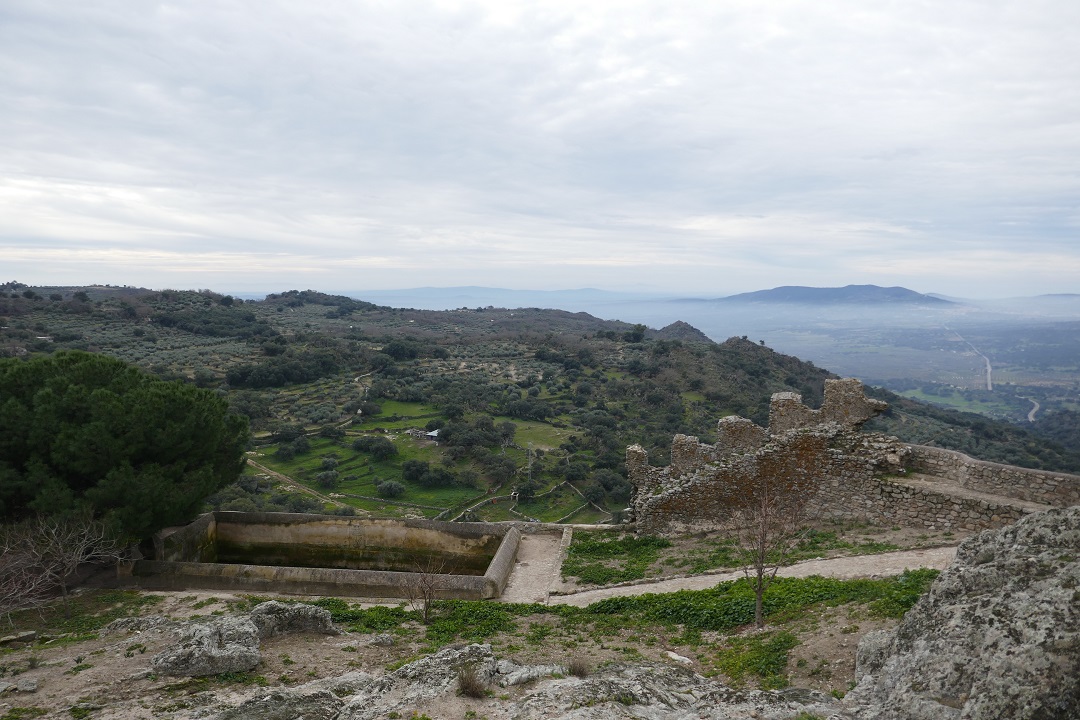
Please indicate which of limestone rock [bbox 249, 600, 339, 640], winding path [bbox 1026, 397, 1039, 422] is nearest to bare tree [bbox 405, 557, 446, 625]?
limestone rock [bbox 249, 600, 339, 640]

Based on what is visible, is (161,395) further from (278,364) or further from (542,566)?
(278,364)

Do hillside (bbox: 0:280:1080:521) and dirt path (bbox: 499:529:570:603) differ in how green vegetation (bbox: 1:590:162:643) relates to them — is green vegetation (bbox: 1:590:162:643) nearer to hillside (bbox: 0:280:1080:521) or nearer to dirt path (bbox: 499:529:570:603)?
dirt path (bbox: 499:529:570:603)

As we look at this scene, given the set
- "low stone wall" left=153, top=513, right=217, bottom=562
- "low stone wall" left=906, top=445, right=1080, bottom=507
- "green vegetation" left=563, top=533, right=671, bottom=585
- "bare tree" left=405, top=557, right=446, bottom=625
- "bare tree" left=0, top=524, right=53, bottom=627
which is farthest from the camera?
"low stone wall" left=153, top=513, right=217, bottom=562

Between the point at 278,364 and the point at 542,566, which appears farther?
the point at 278,364

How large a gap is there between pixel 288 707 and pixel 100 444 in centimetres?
926

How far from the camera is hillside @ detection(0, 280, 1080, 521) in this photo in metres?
34.8

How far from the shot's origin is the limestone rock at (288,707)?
558cm

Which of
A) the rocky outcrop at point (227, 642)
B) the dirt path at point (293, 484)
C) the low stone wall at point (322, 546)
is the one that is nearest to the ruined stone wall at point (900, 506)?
the low stone wall at point (322, 546)

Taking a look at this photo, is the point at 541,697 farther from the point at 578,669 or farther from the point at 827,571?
the point at 827,571

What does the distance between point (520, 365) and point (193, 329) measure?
4313 centimetres

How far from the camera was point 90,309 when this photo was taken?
71750 millimetres

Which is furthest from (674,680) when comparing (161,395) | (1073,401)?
(1073,401)

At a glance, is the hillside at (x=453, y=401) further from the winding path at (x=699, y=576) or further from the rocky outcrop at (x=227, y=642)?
the rocky outcrop at (x=227, y=642)

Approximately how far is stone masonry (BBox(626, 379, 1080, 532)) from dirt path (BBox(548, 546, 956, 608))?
178 cm
